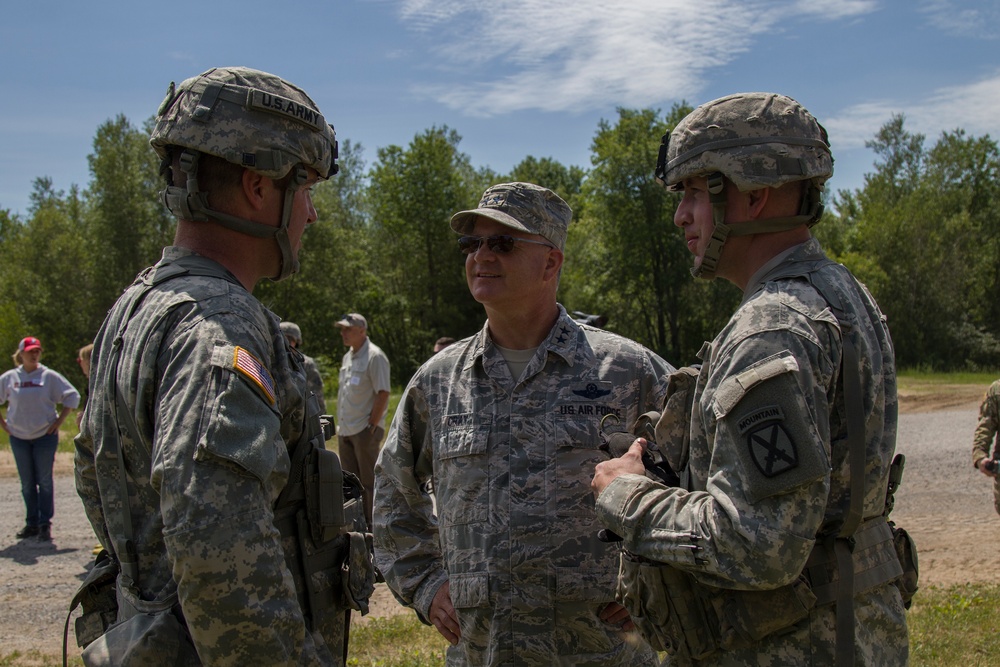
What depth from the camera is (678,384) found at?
2516 millimetres

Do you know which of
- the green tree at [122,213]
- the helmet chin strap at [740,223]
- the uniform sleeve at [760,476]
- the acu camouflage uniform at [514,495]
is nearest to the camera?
the uniform sleeve at [760,476]

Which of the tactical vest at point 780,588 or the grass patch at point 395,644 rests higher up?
the tactical vest at point 780,588

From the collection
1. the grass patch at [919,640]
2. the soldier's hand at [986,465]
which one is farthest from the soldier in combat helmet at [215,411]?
the soldier's hand at [986,465]

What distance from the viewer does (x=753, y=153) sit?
2441mm

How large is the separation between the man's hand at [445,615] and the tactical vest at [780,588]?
95 centimetres

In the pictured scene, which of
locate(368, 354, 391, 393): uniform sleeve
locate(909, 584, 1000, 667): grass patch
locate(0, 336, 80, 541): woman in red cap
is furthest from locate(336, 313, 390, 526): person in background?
locate(909, 584, 1000, 667): grass patch

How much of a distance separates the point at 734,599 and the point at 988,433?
693 cm

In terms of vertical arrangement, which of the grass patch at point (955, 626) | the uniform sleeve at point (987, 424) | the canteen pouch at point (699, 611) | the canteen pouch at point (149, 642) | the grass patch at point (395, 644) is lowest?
the grass patch at point (955, 626)

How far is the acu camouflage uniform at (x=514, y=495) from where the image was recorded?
3141mm

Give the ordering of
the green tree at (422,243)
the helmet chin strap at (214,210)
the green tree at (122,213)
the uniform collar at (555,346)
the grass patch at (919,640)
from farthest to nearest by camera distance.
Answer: the green tree at (422,243)
the green tree at (122,213)
the grass patch at (919,640)
the uniform collar at (555,346)
the helmet chin strap at (214,210)

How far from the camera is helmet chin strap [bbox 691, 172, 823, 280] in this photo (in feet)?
8.18

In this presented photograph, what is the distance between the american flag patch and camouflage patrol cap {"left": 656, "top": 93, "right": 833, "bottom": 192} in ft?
4.43

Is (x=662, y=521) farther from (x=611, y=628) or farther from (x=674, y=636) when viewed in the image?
(x=611, y=628)

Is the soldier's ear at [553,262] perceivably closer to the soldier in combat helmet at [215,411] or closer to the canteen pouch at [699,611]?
the soldier in combat helmet at [215,411]
